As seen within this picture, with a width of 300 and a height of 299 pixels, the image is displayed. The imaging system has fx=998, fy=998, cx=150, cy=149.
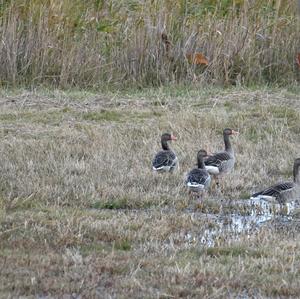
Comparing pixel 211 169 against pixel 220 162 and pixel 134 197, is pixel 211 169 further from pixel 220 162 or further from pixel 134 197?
pixel 134 197

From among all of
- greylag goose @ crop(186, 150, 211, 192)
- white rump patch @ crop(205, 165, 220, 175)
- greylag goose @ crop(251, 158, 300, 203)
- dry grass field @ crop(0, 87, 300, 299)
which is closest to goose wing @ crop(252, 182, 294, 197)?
greylag goose @ crop(251, 158, 300, 203)

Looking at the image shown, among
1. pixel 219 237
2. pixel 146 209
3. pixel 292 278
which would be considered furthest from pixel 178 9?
pixel 292 278

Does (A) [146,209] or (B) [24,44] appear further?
(B) [24,44]

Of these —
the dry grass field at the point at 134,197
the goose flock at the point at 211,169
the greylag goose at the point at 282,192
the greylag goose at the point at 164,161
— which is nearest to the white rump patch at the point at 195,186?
the goose flock at the point at 211,169

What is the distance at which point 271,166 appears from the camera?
1109cm

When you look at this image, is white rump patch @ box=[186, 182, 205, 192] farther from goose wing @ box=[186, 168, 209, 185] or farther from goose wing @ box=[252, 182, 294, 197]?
goose wing @ box=[252, 182, 294, 197]

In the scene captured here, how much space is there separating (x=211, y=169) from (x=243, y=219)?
1.73m

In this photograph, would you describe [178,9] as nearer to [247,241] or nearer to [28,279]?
[247,241]

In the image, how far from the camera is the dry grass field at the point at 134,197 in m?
6.82

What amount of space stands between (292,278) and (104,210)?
2582 millimetres

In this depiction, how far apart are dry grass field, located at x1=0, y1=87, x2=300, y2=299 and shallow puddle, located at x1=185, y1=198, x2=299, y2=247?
48 millimetres

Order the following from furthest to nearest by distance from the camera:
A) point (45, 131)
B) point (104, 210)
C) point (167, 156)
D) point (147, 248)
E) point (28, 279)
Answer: point (45, 131) → point (167, 156) → point (104, 210) → point (147, 248) → point (28, 279)

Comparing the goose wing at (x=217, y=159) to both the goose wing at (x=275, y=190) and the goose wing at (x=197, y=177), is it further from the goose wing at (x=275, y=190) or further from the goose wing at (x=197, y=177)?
the goose wing at (x=275, y=190)

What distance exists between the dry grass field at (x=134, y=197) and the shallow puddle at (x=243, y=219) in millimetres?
48
